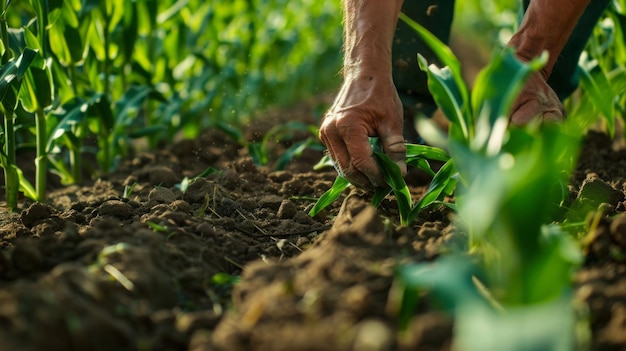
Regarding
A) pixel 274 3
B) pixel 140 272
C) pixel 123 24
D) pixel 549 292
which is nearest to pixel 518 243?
pixel 549 292

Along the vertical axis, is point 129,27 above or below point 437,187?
above

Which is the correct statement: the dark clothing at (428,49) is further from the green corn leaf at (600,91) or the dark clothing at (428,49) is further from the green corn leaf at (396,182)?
the green corn leaf at (396,182)

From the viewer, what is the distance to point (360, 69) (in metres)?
2.16

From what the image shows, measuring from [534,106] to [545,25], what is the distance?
30 cm

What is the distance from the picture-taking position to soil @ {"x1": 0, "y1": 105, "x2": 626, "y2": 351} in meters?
1.23

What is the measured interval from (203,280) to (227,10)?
12.3ft

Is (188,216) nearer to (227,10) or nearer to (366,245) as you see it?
(366,245)

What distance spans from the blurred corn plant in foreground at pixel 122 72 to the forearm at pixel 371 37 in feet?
3.81

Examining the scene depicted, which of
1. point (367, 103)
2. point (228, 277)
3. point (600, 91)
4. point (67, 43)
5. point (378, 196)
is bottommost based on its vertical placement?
point (600, 91)

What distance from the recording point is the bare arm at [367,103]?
7.02ft

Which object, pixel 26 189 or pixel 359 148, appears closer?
pixel 359 148

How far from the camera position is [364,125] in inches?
84.4

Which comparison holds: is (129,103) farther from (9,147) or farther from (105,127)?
(9,147)

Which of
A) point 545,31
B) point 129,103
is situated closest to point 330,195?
point 545,31
